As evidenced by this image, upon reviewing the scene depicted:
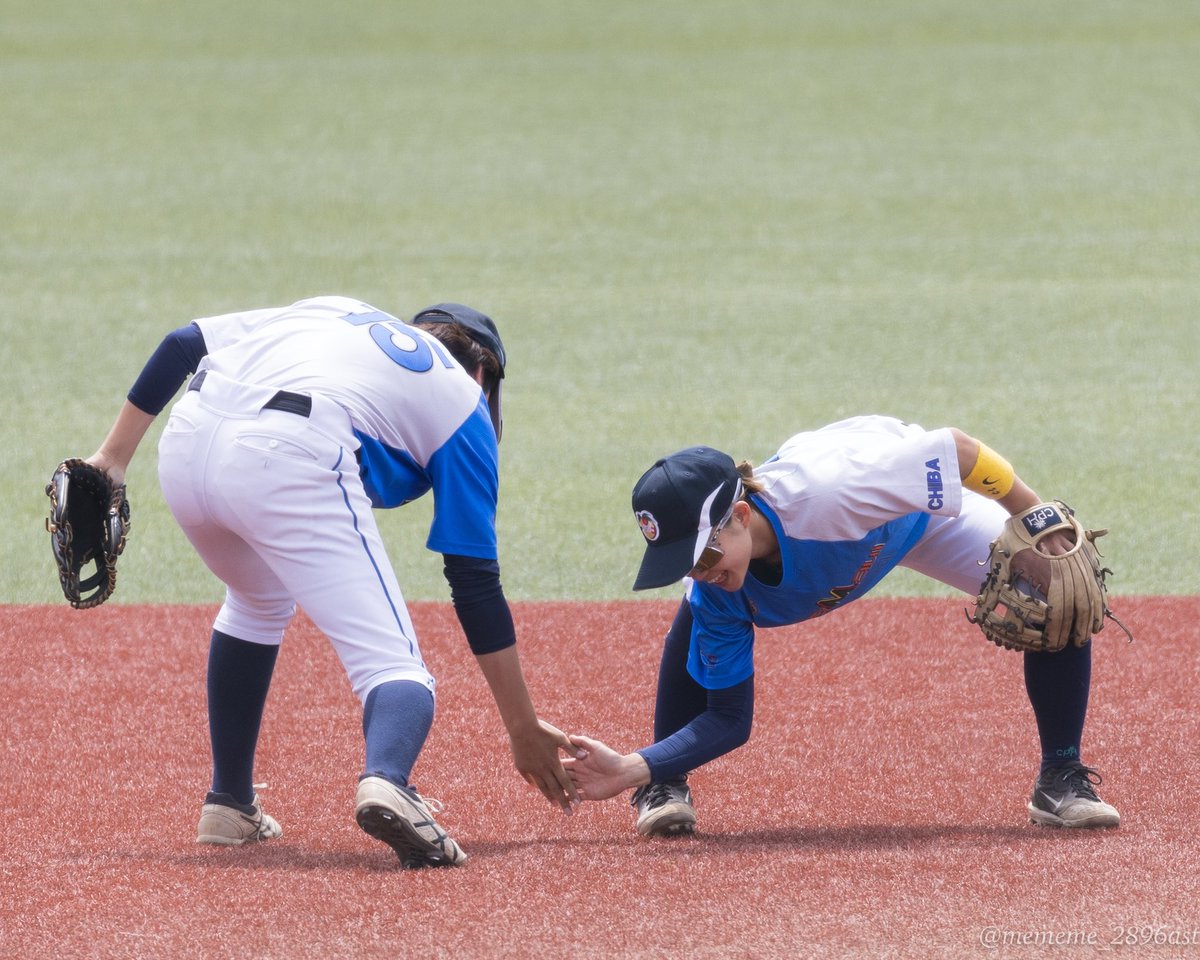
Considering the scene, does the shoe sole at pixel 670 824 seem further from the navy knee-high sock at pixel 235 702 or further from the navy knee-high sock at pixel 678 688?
the navy knee-high sock at pixel 235 702

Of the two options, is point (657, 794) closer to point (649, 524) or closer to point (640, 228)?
point (649, 524)

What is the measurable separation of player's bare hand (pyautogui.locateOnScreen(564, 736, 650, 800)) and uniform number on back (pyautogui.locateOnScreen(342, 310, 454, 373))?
0.84 metres

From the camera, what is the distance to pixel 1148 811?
3.70 metres

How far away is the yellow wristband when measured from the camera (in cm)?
341

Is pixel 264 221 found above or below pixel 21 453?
above

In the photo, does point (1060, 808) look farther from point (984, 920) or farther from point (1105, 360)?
point (1105, 360)

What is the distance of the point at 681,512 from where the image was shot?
329cm

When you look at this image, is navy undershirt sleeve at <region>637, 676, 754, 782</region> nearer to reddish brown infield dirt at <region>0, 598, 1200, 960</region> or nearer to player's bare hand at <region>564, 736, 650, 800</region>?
player's bare hand at <region>564, 736, 650, 800</region>

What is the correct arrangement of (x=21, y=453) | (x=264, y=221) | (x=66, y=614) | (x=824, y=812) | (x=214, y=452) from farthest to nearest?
(x=264, y=221) < (x=21, y=453) < (x=66, y=614) < (x=824, y=812) < (x=214, y=452)

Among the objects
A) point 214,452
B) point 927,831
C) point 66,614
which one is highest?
point 214,452

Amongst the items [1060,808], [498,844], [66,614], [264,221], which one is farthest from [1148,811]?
[264,221]

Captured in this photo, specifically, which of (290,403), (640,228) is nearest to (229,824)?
(290,403)

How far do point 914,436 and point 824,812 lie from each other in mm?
937

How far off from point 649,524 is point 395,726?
2.15ft
